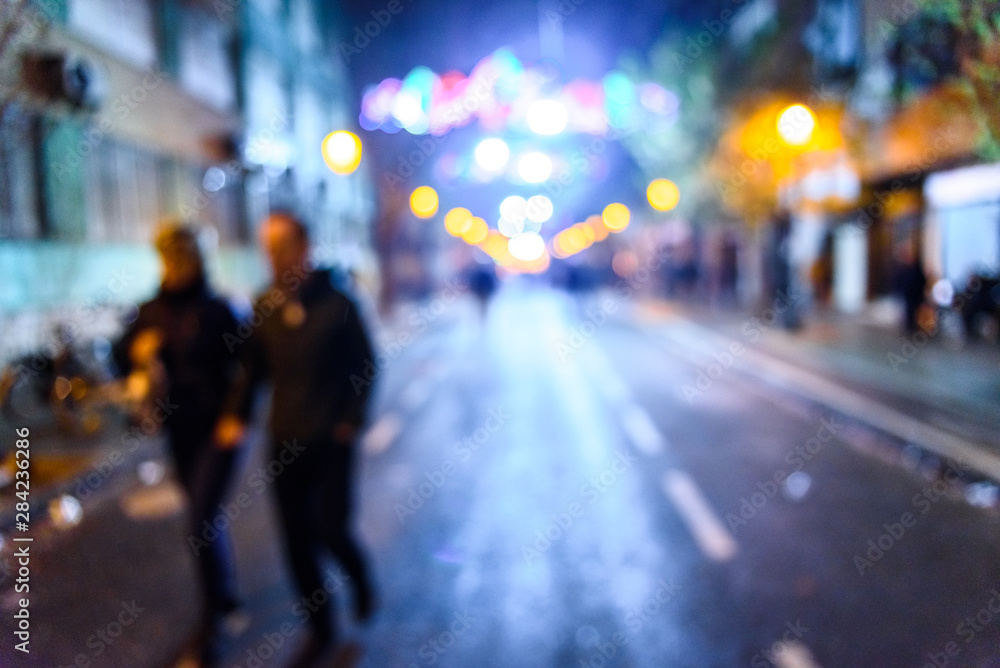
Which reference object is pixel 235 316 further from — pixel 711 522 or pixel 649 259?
pixel 649 259

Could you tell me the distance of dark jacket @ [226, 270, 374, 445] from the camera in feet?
14.2

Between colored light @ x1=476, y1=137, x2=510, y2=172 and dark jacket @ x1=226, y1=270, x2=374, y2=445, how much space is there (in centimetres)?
4300

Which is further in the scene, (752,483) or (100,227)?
(100,227)

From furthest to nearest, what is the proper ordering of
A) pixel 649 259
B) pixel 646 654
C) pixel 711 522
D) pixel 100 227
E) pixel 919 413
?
1. pixel 649 259
2. pixel 100 227
3. pixel 919 413
4. pixel 711 522
5. pixel 646 654

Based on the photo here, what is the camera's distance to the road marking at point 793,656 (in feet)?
13.3

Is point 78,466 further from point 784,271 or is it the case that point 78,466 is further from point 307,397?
point 784,271

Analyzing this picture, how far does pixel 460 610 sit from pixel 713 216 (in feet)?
88.6

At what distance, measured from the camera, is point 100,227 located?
51.6 ft

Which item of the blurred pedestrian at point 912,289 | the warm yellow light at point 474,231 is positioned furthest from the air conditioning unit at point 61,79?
the warm yellow light at point 474,231

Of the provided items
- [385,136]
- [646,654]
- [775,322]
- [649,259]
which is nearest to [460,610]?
[646,654]

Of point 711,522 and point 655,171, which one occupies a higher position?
point 655,171

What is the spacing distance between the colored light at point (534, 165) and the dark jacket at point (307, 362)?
52.6 metres

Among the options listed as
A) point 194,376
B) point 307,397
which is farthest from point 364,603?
point 194,376

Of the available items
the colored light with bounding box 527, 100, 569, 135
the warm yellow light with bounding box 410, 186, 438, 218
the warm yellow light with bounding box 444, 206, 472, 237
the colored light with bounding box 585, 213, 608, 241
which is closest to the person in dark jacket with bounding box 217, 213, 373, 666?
the warm yellow light with bounding box 410, 186, 438, 218
